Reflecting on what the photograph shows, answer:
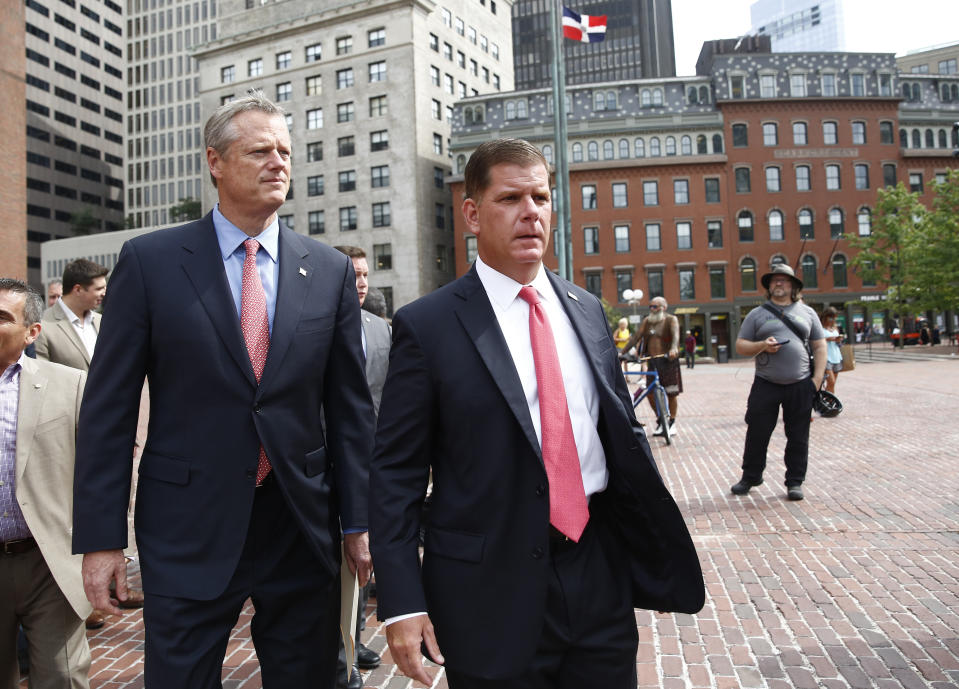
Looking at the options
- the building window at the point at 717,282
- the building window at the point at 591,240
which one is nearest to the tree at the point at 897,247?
the building window at the point at 717,282

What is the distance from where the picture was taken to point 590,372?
212 centimetres

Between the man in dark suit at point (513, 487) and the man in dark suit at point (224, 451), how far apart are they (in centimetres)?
43

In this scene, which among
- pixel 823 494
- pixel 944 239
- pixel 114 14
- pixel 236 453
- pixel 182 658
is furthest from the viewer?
pixel 114 14

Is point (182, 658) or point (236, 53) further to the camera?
point (236, 53)

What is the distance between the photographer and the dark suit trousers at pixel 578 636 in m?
1.92

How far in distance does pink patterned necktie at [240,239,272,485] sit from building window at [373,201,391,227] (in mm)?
53900

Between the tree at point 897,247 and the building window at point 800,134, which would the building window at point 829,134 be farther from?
the tree at point 897,247

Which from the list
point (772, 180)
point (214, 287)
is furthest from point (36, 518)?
point (772, 180)

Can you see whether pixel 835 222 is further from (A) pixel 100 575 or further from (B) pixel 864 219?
(A) pixel 100 575

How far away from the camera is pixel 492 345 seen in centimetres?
199

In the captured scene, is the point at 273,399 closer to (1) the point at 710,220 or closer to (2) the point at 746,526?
(2) the point at 746,526

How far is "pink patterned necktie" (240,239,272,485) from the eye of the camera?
2.24m

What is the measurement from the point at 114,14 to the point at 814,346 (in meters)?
117

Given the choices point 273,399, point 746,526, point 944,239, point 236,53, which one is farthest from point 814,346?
point 236,53
